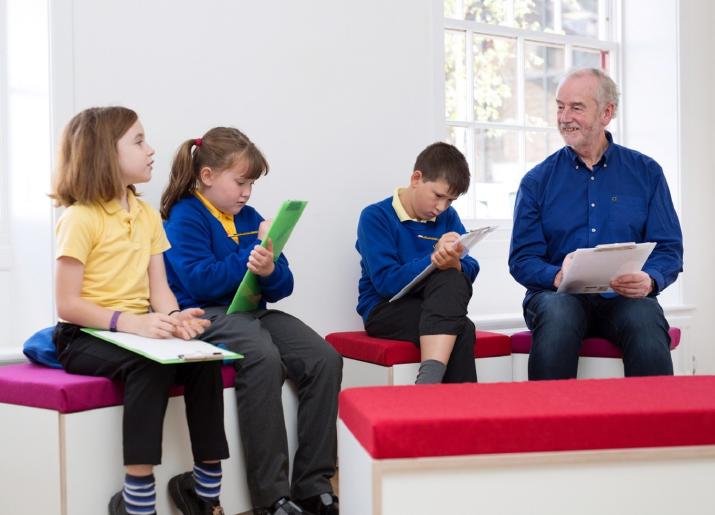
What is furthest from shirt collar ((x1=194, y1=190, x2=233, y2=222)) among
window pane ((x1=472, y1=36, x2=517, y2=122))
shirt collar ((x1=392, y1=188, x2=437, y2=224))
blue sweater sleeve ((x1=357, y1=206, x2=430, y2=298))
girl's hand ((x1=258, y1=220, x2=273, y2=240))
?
window pane ((x1=472, y1=36, x2=517, y2=122))

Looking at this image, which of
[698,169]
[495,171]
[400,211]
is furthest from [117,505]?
[698,169]

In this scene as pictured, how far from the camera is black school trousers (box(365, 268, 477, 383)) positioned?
8.05 feet

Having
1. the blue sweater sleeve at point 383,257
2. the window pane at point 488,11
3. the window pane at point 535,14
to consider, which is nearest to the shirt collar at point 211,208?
the blue sweater sleeve at point 383,257

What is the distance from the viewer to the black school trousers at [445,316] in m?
2.46

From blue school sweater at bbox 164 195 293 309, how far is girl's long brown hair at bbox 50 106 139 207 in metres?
0.27

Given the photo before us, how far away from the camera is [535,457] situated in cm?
140

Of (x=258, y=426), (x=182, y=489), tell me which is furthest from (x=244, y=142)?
(x=182, y=489)

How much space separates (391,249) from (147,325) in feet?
3.04

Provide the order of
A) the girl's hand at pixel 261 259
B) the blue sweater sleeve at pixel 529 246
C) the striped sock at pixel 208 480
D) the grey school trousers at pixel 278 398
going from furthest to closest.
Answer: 1. the blue sweater sleeve at pixel 529 246
2. the girl's hand at pixel 261 259
3. the grey school trousers at pixel 278 398
4. the striped sock at pixel 208 480

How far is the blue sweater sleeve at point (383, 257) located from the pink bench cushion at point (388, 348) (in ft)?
0.55

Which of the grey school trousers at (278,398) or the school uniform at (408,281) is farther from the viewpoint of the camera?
the school uniform at (408,281)

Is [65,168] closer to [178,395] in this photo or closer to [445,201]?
[178,395]

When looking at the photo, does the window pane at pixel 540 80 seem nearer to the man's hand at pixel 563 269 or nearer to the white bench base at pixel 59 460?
the man's hand at pixel 563 269

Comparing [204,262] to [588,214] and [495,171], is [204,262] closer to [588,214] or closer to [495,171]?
[588,214]
